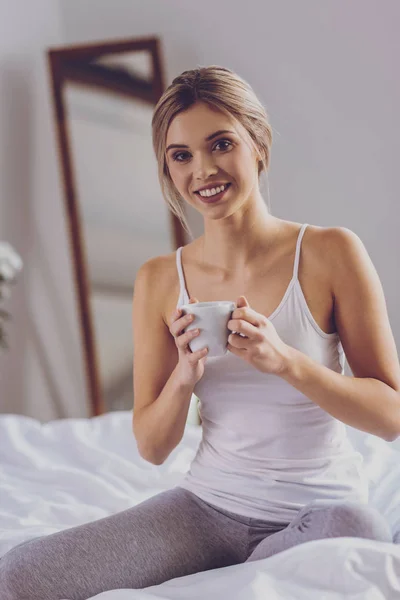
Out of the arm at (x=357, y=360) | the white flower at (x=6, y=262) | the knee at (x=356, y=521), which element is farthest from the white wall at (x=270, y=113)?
the knee at (x=356, y=521)

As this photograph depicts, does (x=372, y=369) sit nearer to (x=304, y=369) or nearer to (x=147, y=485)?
(x=304, y=369)

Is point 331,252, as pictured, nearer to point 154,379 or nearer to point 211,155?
point 211,155

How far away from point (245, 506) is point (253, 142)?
2.12 ft

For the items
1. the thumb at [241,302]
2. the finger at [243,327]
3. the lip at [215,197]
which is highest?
the lip at [215,197]

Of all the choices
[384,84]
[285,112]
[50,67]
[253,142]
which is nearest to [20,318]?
[50,67]

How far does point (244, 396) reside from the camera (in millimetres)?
1397

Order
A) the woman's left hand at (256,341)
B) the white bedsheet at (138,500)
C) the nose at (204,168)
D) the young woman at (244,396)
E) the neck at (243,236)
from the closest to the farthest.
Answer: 1. the white bedsheet at (138,500)
2. the woman's left hand at (256,341)
3. the young woman at (244,396)
4. the nose at (204,168)
5. the neck at (243,236)

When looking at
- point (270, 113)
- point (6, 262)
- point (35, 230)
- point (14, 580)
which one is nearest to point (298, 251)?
point (14, 580)

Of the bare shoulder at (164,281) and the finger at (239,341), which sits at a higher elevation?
the finger at (239,341)

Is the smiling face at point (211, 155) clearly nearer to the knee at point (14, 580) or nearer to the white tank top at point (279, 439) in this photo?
the white tank top at point (279, 439)

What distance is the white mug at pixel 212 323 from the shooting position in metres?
1.18

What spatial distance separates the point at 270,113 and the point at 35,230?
125 cm

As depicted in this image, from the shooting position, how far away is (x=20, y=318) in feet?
12.5

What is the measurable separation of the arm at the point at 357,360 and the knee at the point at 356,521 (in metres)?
0.16
